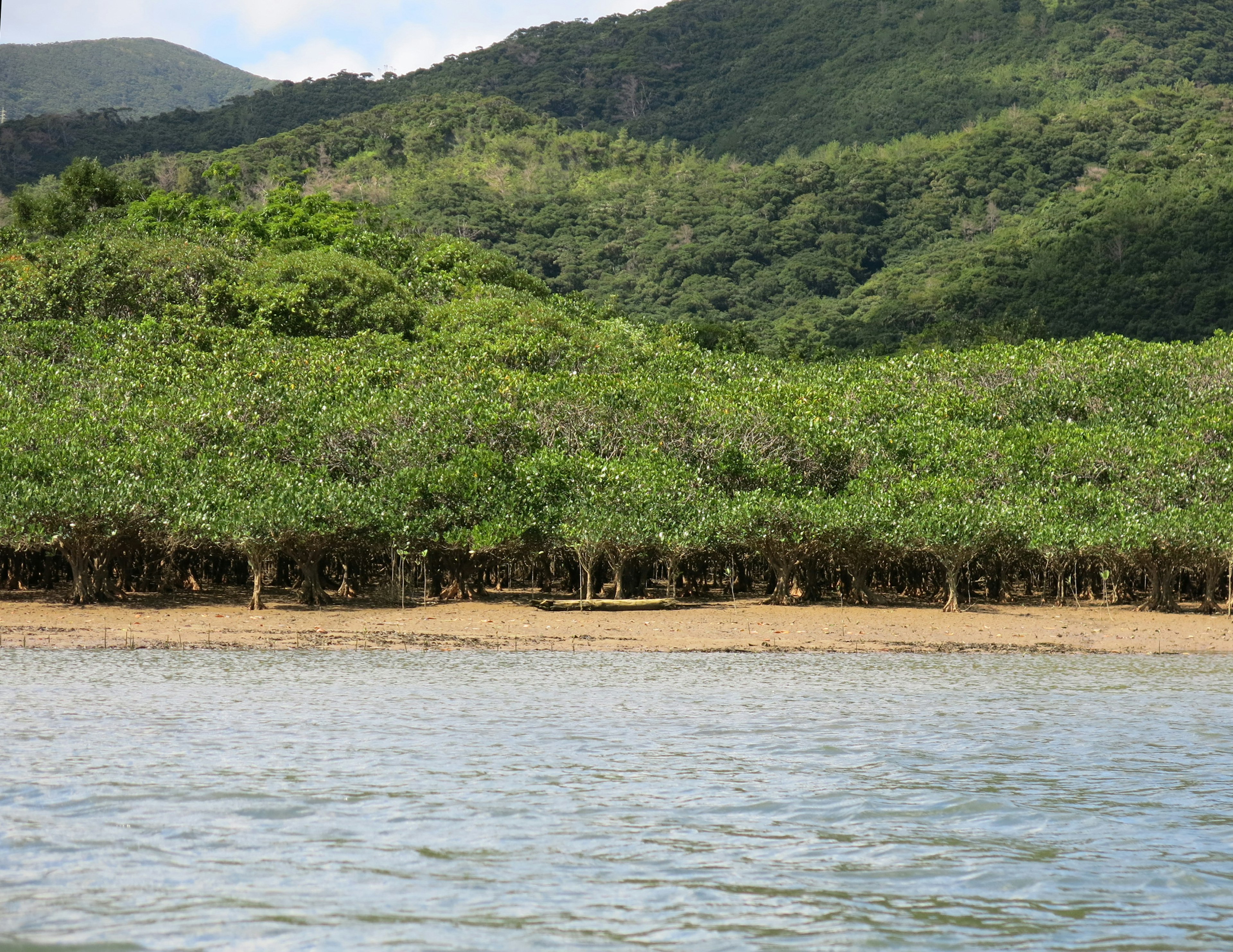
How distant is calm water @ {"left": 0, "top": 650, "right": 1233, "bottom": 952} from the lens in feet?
21.5

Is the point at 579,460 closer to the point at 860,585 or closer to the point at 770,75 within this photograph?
the point at 860,585

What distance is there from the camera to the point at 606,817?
30.0 feet

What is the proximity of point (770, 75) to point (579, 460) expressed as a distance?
144 meters

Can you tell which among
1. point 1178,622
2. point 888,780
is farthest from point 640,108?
point 888,780

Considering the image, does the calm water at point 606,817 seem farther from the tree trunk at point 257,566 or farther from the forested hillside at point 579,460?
the forested hillside at point 579,460

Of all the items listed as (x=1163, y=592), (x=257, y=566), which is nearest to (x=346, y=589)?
(x=257, y=566)

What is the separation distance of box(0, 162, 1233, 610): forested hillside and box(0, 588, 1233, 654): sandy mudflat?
110 centimetres

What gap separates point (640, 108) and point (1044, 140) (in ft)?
231

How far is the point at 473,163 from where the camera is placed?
122 metres

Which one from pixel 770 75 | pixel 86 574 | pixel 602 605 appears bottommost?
pixel 602 605

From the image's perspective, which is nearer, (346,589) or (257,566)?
(257,566)

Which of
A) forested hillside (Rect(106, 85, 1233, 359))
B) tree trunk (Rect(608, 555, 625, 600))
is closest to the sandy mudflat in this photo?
tree trunk (Rect(608, 555, 625, 600))

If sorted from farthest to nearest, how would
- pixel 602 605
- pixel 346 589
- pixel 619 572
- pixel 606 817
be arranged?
pixel 346 589, pixel 619 572, pixel 602 605, pixel 606 817

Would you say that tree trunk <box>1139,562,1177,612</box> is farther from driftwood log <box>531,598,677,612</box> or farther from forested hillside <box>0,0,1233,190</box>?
forested hillside <box>0,0,1233,190</box>
